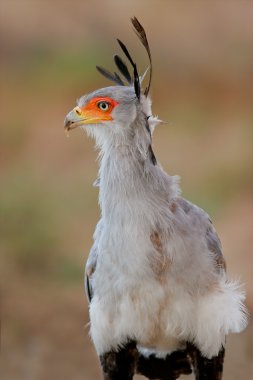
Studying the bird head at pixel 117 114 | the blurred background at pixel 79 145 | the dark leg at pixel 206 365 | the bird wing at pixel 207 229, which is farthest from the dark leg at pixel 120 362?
the blurred background at pixel 79 145

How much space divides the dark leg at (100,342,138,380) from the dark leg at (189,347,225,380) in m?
0.21

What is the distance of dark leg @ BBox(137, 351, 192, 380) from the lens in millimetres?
4316

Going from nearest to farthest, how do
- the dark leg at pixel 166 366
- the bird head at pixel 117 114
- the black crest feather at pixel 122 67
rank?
the bird head at pixel 117 114
the black crest feather at pixel 122 67
the dark leg at pixel 166 366

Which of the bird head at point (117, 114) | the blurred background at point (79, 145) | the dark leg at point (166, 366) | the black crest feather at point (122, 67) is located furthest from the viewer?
the blurred background at point (79, 145)

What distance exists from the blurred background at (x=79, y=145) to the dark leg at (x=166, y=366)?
1.26 meters

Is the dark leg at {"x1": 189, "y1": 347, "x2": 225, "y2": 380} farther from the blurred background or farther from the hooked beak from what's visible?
the blurred background

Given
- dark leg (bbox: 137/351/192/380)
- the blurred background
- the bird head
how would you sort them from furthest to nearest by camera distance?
the blurred background → dark leg (bbox: 137/351/192/380) → the bird head

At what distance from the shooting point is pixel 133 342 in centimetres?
418

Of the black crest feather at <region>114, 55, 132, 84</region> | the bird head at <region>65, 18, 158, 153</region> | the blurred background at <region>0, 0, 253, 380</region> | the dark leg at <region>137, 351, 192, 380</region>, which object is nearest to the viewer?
the bird head at <region>65, 18, 158, 153</region>

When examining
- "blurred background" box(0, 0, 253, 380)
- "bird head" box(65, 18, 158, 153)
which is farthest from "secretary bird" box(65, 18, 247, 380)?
"blurred background" box(0, 0, 253, 380)

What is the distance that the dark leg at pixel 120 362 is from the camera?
4.22 meters

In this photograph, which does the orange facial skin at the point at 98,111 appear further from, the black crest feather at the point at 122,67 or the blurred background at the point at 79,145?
the blurred background at the point at 79,145

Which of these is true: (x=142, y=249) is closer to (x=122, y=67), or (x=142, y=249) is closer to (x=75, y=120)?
(x=75, y=120)

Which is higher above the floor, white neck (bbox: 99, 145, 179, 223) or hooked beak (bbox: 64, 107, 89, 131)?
hooked beak (bbox: 64, 107, 89, 131)
